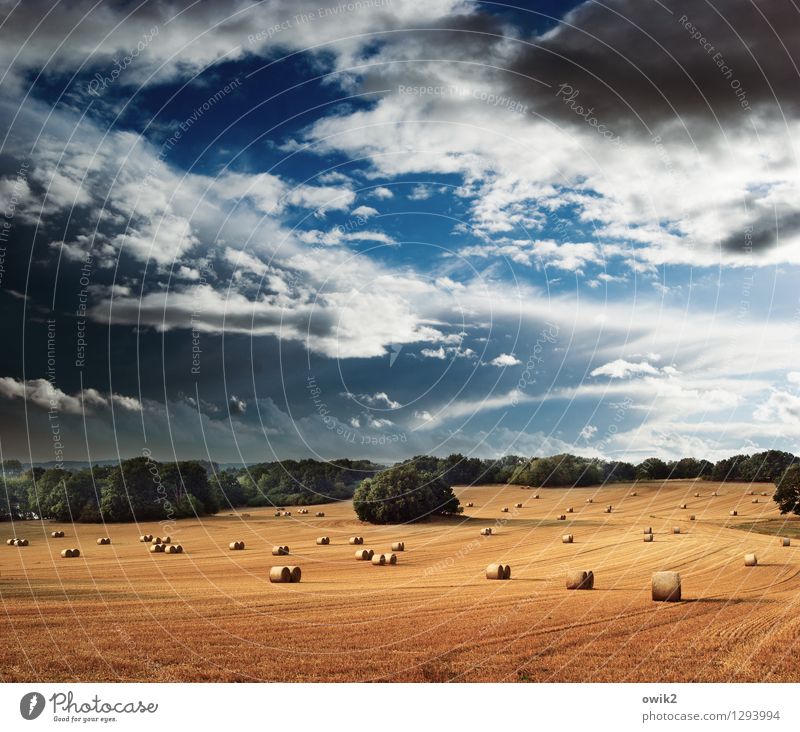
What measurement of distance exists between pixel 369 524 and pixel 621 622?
→ 4793 centimetres

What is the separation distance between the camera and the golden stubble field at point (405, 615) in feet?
58.8

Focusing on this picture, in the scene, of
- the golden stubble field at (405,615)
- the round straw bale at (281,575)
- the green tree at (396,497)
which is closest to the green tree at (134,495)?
the golden stubble field at (405,615)

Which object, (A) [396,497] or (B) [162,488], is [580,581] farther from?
(B) [162,488]

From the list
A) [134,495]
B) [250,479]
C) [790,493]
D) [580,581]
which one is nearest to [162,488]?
[134,495]

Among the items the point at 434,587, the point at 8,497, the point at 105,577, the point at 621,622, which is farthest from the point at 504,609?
the point at 8,497

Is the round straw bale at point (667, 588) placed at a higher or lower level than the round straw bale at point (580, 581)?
higher

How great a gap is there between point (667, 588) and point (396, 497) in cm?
4348

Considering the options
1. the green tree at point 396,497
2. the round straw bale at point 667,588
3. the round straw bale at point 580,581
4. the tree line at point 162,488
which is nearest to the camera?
the round straw bale at point 667,588

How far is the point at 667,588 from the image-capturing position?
26.7 meters

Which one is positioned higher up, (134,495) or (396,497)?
(134,495)

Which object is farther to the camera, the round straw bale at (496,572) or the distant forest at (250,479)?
the distant forest at (250,479)

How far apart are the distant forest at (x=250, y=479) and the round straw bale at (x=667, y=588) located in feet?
155

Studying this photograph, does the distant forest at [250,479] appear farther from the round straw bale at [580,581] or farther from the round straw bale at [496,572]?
the round straw bale at [580,581]

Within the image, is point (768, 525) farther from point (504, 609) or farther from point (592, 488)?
point (504, 609)
